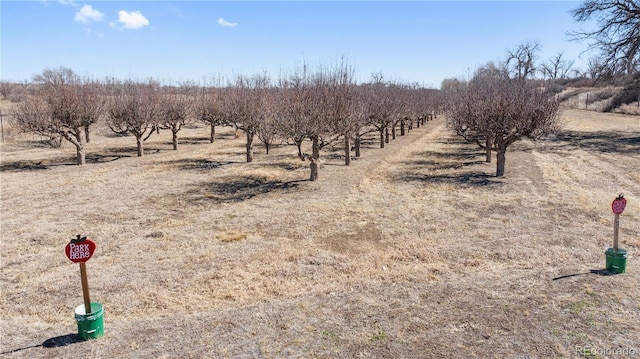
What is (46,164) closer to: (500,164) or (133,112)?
(133,112)

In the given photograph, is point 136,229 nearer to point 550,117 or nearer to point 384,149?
point 550,117

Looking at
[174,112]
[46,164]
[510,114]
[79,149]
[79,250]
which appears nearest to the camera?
[79,250]

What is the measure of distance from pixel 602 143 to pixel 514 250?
68.8 feet

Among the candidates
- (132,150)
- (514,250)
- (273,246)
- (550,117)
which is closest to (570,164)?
(550,117)

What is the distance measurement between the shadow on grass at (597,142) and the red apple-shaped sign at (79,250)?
22.6m

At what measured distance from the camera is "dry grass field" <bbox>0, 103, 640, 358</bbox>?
16.3ft

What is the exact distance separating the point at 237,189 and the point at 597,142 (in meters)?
21.9

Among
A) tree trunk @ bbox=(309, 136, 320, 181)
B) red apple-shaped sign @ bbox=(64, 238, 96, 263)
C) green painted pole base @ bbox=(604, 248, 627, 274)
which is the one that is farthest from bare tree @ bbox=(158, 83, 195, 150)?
green painted pole base @ bbox=(604, 248, 627, 274)

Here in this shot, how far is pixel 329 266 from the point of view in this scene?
732cm

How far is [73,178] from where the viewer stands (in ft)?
54.2

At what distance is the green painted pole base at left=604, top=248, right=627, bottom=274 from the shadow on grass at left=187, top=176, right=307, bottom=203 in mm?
9059

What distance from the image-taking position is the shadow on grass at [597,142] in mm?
22047

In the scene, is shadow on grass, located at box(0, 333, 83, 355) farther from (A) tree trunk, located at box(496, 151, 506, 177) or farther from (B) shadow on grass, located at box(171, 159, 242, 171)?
(A) tree trunk, located at box(496, 151, 506, 177)

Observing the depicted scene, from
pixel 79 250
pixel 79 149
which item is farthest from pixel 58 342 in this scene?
pixel 79 149
